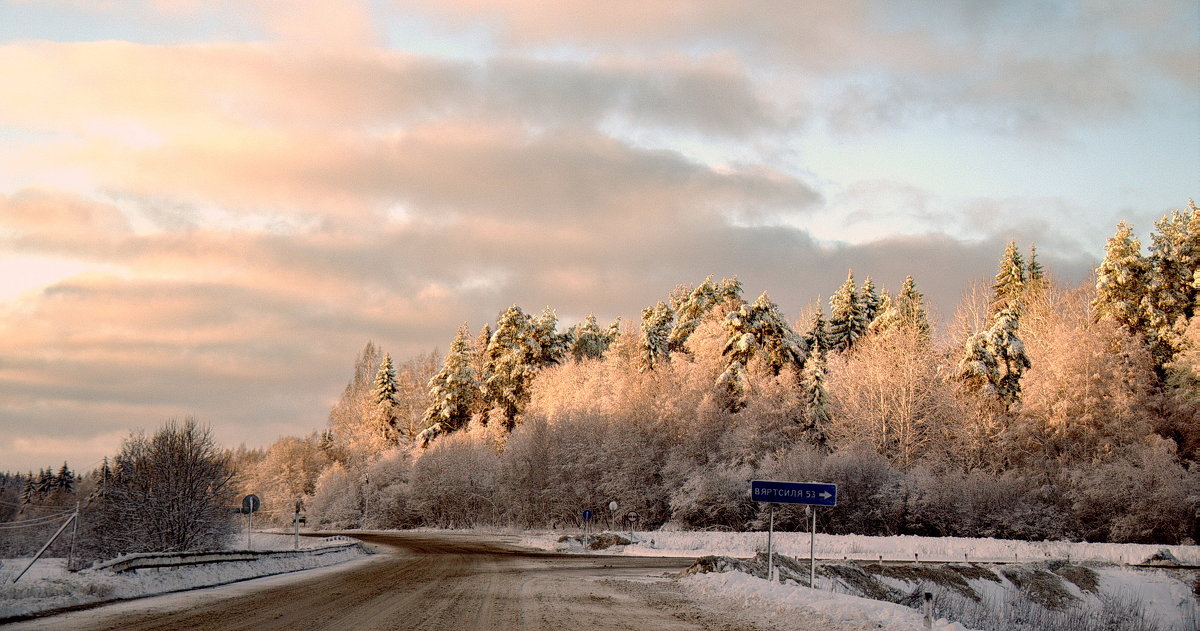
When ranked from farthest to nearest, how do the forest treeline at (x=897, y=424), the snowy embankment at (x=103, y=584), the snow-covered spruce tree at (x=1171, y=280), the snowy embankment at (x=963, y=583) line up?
the snow-covered spruce tree at (x=1171, y=280) < the forest treeline at (x=897, y=424) < the snowy embankment at (x=963, y=583) < the snowy embankment at (x=103, y=584)

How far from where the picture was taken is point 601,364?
81500 mm

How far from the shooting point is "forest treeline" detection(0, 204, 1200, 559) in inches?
2024

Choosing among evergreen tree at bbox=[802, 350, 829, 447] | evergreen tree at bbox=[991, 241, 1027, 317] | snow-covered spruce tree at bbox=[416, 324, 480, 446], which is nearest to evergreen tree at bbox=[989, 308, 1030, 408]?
evergreen tree at bbox=[802, 350, 829, 447]

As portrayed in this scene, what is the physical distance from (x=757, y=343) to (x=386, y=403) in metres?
48.8

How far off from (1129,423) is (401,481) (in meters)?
63.8

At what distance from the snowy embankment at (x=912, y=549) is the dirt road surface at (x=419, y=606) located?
16.8 metres

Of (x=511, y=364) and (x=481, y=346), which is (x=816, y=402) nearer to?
(x=511, y=364)

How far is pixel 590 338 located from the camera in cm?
10650

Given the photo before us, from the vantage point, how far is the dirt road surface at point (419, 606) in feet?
46.9

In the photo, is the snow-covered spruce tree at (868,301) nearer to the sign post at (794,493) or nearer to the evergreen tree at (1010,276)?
the evergreen tree at (1010,276)

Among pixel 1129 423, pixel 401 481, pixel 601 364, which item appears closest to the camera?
pixel 1129 423

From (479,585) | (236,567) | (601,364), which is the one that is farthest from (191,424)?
(601,364)

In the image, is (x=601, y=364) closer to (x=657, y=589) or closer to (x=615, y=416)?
(x=615, y=416)

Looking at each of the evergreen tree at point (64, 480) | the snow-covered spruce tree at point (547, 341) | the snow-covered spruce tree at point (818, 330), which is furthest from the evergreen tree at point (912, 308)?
the evergreen tree at point (64, 480)
